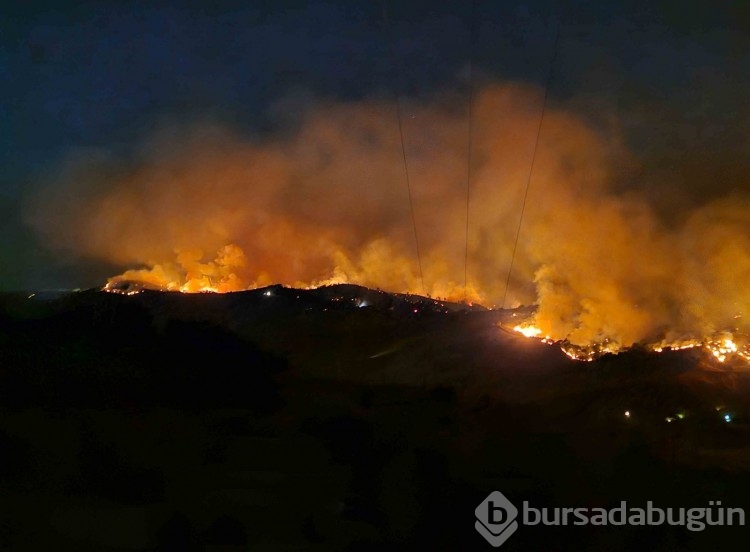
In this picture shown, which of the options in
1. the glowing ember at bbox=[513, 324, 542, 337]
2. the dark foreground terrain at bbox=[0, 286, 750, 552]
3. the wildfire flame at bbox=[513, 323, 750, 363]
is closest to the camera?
the dark foreground terrain at bbox=[0, 286, 750, 552]

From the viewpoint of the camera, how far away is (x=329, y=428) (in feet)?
44.0

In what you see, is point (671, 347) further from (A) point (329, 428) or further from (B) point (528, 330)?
(A) point (329, 428)

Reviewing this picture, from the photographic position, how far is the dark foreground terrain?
1108cm

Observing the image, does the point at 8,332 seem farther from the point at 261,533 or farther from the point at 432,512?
the point at 432,512

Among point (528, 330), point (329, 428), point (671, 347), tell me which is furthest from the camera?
point (528, 330)

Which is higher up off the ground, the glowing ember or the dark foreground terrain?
the glowing ember

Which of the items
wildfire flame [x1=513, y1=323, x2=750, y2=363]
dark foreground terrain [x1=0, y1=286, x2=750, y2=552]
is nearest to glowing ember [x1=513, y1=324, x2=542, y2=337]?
wildfire flame [x1=513, y1=323, x2=750, y2=363]

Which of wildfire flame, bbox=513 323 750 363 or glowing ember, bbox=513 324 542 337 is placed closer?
wildfire flame, bbox=513 323 750 363

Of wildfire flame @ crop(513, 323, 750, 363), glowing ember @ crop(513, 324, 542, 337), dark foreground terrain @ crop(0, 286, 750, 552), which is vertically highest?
glowing ember @ crop(513, 324, 542, 337)

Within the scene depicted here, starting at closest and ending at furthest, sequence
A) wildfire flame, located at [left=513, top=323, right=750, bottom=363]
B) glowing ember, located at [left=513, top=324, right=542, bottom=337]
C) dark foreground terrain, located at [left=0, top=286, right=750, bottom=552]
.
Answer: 1. dark foreground terrain, located at [left=0, top=286, right=750, bottom=552]
2. wildfire flame, located at [left=513, top=323, right=750, bottom=363]
3. glowing ember, located at [left=513, top=324, right=542, bottom=337]

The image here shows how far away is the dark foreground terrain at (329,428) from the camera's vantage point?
11.1 metres

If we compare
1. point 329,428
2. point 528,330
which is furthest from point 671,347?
point 329,428

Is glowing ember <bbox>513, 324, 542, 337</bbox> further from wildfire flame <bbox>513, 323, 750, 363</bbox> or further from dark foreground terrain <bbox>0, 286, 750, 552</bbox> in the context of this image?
dark foreground terrain <bbox>0, 286, 750, 552</bbox>

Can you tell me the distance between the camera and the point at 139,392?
14406mm
